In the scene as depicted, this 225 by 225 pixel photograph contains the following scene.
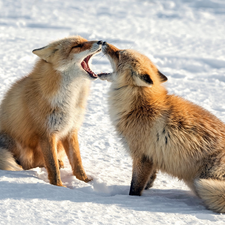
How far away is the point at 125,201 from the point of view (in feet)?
10.2

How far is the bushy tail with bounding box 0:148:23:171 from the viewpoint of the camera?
372 centimetres

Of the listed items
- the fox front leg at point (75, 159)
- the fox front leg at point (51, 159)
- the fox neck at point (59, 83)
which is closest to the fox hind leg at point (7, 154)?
the fox front leg at point (51, 159)

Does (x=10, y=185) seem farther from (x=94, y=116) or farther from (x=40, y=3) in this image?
(x=40, y=3)

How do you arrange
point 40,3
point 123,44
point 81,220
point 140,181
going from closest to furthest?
point 81,220 → point 140,181 → point 123,44 → point 40,3

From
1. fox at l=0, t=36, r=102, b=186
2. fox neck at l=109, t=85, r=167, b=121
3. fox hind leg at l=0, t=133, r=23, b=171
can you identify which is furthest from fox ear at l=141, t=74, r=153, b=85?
fox hind leg at l=0, t=133, r=23, b=171

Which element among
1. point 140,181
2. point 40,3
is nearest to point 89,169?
point 140,181

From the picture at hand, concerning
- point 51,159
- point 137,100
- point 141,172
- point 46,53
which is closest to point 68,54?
point 46,53

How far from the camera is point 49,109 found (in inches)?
144

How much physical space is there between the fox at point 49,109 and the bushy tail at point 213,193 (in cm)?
144

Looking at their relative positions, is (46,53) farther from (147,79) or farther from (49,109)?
(147,79)

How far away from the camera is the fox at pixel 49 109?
3.67 metres

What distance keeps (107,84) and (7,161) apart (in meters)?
3.74

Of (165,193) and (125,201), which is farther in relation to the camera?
(165,193)

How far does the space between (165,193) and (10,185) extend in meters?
1.64
